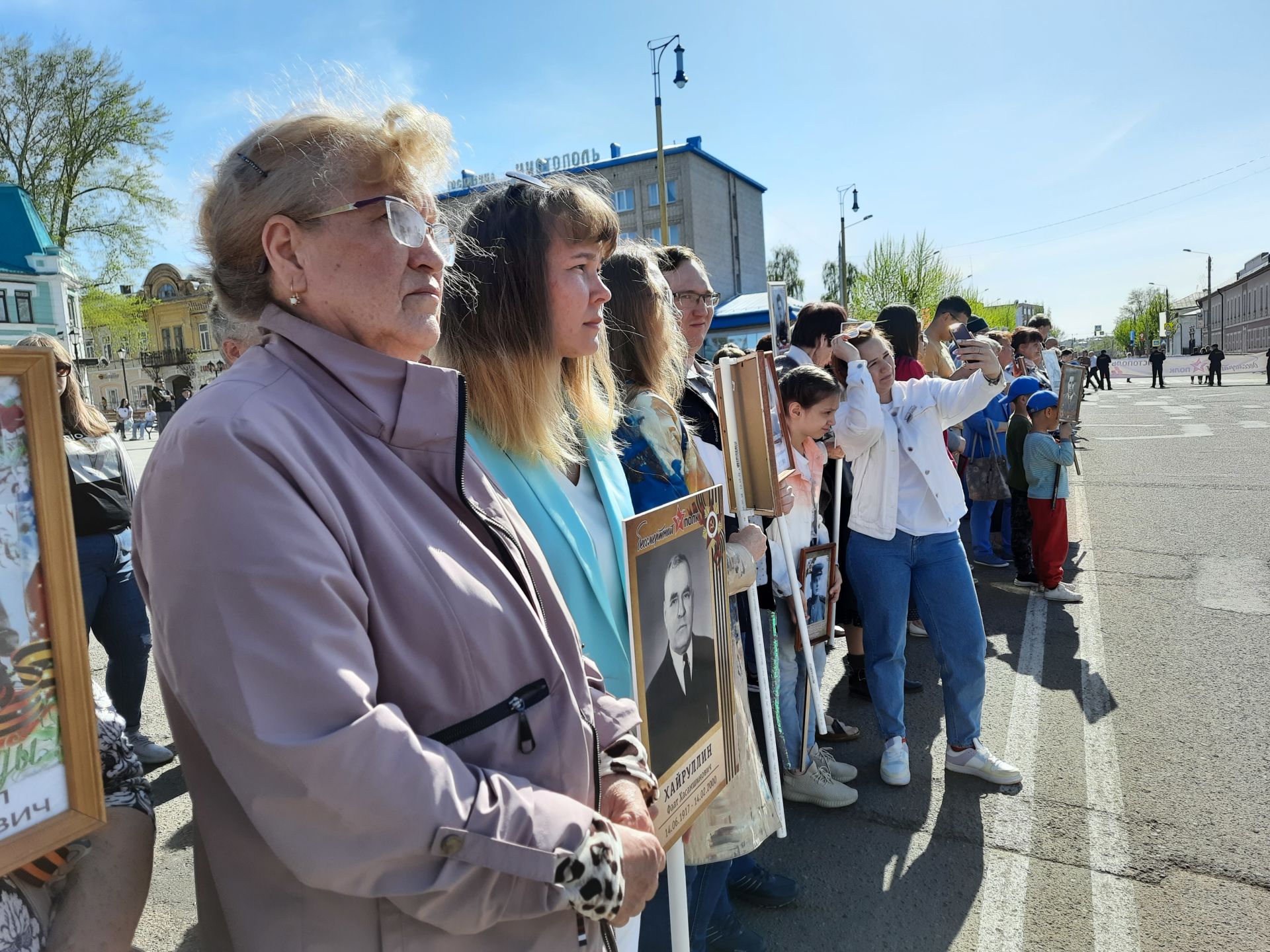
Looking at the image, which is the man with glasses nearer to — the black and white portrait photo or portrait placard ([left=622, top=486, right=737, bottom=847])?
portrait placard ([left=622, top=486, right=737, bottom=847])

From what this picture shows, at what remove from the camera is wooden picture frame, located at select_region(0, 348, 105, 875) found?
37.4 inches

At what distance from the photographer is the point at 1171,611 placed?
19.2 feet

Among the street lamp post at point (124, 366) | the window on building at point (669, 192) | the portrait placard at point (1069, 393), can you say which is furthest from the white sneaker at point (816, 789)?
the window on building at point (669, 192)

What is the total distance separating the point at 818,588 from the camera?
3.35 metres

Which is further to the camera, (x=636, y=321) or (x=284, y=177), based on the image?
(x=636, y=321)

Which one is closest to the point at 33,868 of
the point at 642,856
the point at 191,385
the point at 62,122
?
the point at 642,856

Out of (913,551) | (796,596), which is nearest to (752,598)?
(796,596)

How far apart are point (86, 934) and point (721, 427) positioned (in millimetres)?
1885

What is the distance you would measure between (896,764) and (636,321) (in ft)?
8.22

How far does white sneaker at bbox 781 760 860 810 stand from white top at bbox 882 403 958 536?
1160 mm

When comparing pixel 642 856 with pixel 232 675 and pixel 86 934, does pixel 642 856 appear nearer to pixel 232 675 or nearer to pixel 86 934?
pixel 232 675

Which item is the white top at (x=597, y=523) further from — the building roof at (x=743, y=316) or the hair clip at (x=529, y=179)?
the building roof at (x=743, y=316)

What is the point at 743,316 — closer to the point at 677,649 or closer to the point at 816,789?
the point at 816,789

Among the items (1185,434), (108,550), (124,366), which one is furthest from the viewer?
(124,366)
